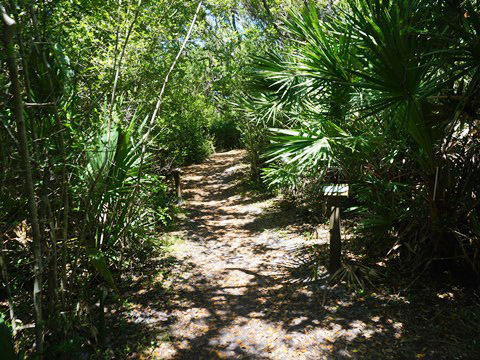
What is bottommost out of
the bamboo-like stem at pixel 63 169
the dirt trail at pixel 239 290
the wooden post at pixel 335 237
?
the dirt trail at pixel 239 290

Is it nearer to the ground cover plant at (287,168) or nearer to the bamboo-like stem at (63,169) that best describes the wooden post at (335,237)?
the ground cover plant at (287,168)

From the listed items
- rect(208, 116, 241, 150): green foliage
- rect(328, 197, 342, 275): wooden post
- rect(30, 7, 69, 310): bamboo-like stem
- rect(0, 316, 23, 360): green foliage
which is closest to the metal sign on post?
rect(328, 197, 342, 275): wooden post

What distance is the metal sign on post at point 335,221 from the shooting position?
403 cm

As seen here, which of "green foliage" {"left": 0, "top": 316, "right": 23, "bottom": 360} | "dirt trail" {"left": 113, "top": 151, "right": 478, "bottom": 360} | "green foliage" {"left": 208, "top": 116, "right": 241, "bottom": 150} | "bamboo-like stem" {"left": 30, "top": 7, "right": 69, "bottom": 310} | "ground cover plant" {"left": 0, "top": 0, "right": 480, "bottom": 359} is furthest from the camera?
"green foliage" {"left": 208, "top": 116, "right": 241, "bottom": 150}

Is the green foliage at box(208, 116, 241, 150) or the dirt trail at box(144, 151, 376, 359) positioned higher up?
the green foliage at box(208, 116, 241, 150)

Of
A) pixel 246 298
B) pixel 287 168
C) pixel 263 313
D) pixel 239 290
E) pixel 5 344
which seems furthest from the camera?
pixel 287 168

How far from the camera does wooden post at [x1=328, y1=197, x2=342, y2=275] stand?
4098 millimetres

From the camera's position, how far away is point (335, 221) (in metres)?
4.13

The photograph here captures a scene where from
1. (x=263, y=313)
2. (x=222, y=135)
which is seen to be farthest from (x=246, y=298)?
(x=222, y=135)

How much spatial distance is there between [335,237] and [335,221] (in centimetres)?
19

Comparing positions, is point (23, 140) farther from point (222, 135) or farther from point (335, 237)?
point (222, 135)

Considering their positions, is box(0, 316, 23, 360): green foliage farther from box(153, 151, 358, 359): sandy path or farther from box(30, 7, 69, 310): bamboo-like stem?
box(153, 151, 358, 359): sandy path

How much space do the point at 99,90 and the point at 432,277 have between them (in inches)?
169

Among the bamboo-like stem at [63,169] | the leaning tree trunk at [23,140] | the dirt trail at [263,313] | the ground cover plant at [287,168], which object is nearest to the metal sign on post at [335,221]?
the ground cover plant at [287,168]
